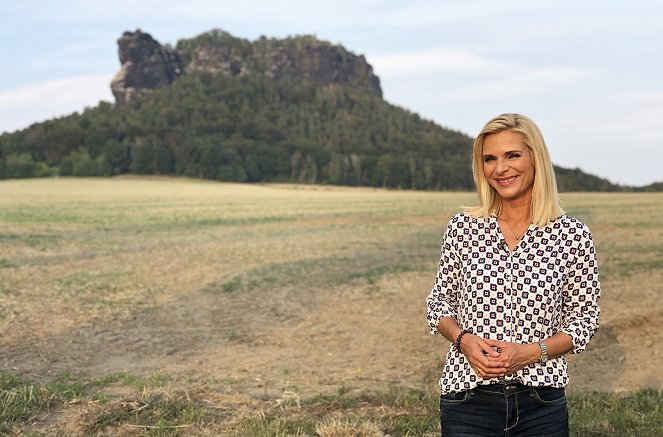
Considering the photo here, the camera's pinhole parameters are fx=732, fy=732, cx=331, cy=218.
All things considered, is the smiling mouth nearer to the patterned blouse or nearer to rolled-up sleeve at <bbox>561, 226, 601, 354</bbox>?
the patterned blouse

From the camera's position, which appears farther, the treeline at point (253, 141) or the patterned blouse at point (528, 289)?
the treeline at point (253, 141)

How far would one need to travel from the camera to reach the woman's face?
121 inches

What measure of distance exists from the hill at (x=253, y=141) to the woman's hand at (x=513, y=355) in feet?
337

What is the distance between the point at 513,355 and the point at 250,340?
744cm

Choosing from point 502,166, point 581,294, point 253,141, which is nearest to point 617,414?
point 581,294

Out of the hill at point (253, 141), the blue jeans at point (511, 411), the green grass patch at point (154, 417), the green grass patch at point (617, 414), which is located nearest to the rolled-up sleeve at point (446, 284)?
the blue jeans at point (511, 411)

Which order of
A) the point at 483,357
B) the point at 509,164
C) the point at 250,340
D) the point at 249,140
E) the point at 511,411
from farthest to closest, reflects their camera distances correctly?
the point at 249,140
the point at 250,340
the point at 509,164
the point at 511,411
the point at 483,357

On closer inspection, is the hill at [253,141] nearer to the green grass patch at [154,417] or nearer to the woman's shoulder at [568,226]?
the green grass patch at [154,417]

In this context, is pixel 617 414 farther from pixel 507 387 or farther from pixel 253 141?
pixel 253 141

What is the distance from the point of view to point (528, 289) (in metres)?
2.98

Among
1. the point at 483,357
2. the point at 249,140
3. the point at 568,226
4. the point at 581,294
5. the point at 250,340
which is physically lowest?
the point at 250,340

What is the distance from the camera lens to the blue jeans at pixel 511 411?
2.98 metres


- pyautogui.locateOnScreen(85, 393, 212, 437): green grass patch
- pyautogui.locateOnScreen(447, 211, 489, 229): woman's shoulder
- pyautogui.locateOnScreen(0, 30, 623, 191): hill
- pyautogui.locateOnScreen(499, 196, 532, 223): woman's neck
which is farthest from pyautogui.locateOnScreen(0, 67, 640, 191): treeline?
pyautogui.locateOnScreen(447, 211, 489, 229): woman's shoulder

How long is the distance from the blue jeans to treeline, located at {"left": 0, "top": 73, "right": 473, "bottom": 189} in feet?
337
